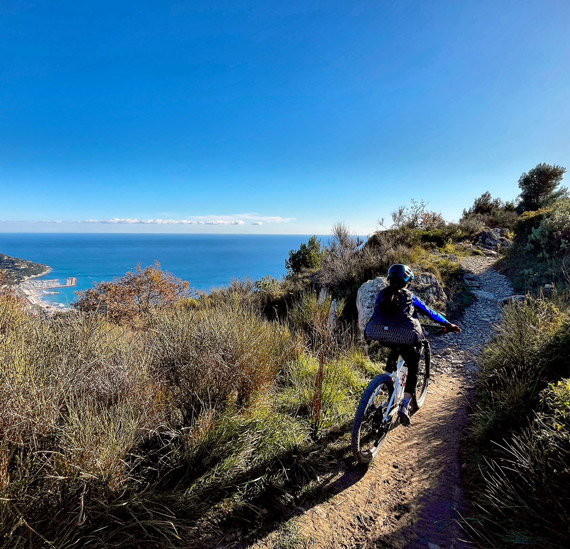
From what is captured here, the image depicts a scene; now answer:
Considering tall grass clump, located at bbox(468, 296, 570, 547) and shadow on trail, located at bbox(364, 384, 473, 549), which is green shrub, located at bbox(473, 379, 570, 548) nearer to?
tall grass clump, located at bbox(468, 296, 570, 547)

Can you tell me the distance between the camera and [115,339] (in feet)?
10.6

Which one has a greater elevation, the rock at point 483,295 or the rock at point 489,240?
the rock at point 489,240

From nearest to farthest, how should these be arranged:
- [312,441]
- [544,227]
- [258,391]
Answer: [312,441], [258,391], [544,227]

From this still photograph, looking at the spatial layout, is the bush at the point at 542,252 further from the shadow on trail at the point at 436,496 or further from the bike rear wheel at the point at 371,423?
the bike rear wheel at the point at 371,423

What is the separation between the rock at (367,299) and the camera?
6.66m

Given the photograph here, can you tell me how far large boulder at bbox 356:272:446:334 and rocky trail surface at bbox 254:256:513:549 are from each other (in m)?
2.77

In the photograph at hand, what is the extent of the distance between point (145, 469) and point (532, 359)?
178 inches

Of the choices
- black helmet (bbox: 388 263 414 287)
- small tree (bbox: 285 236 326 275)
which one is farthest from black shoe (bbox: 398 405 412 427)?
small tree (bbox: 285 236 326 275)

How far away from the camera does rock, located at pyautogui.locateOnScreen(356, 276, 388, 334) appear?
666 centimetres

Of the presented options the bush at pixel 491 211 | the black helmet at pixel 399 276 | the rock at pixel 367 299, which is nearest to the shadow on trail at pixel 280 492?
the black helmet at pixel 399 276

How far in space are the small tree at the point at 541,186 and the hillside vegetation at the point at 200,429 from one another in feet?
80.6

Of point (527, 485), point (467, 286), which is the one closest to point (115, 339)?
point (527, 485)

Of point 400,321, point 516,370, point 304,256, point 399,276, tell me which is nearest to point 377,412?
point 400,321

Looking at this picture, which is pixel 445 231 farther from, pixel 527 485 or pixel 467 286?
pixel 527 485
